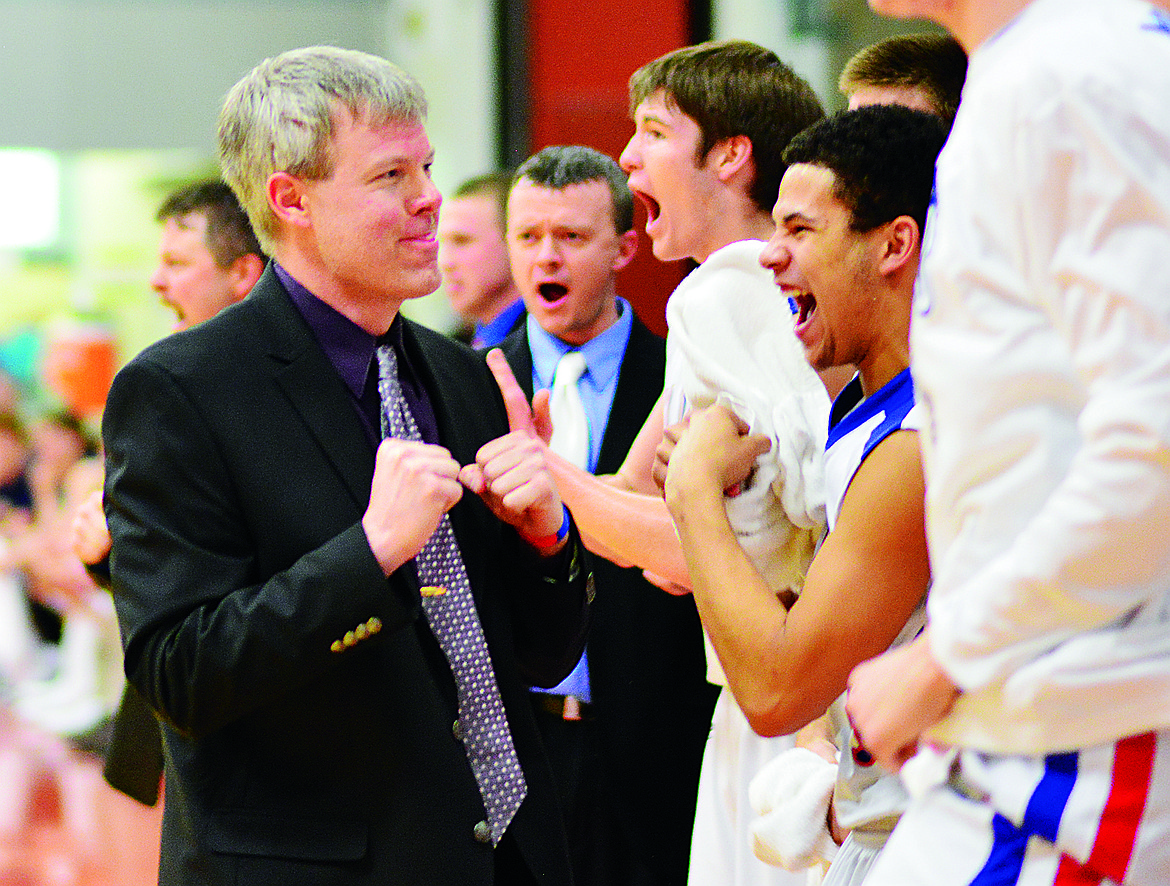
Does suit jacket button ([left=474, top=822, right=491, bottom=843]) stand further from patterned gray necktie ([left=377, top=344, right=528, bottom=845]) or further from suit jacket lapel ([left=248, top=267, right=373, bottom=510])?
suit jacket lapel ([left=248, top=267, right=373, bottom=510])

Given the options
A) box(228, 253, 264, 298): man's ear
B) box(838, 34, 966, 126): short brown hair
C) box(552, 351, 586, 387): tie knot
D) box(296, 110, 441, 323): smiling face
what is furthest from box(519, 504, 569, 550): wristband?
box(228, 253, 264, 298): man's ear

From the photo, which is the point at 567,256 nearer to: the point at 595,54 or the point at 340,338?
the point at 340,338

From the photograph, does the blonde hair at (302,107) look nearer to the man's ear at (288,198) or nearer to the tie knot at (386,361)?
the man's ear at (288,198)

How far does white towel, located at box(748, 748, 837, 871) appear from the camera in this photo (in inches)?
67.2

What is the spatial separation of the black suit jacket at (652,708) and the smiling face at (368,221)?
1213mm

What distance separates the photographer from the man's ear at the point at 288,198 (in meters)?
1.89

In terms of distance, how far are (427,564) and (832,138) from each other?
0.80 m

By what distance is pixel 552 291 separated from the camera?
10.8ft

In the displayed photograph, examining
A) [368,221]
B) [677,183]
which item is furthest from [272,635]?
[677,183]

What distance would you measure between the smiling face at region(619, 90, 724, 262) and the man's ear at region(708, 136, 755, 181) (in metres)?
0.02

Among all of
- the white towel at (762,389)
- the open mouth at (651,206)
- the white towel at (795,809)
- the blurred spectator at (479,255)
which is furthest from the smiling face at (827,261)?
the blurred spectator at (479,255)

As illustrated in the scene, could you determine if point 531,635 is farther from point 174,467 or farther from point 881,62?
point 881,62

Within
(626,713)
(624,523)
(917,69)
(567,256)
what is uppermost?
(917,69)

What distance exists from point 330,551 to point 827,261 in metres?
0.74
